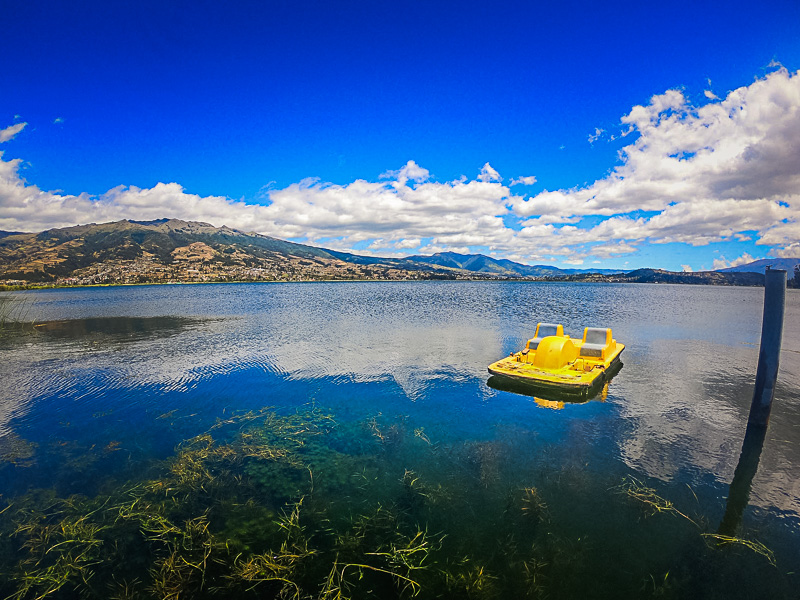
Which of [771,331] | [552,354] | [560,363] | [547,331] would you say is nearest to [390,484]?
[552,354]

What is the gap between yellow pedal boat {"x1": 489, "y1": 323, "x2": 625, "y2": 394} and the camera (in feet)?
61.8

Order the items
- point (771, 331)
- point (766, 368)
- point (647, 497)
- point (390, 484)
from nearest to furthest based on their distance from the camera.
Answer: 1. point (647, 497)
2. point (390, 484)
3. point (771, 331)
4. point (766, 368)

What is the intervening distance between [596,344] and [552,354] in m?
5.07

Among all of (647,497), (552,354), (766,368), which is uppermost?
(766,368)

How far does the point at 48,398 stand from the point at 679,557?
90.4ft

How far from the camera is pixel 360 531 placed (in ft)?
30.1

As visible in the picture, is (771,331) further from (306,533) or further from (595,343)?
(306,533)

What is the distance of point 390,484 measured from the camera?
11445 millimetres

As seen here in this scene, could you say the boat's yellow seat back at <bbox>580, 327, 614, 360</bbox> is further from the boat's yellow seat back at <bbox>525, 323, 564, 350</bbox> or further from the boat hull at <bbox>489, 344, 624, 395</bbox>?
the boat's yellow seat back at <bbox>525, 323, 564, 350</bbox>

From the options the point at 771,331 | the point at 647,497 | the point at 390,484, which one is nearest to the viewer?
the point at 647,497

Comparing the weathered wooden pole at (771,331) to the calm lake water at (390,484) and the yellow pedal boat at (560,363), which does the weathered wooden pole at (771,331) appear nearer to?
the calm lake water at (390,484)

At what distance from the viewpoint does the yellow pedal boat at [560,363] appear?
61.8ft

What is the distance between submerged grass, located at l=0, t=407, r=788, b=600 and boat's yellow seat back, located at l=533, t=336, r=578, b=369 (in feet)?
27.5

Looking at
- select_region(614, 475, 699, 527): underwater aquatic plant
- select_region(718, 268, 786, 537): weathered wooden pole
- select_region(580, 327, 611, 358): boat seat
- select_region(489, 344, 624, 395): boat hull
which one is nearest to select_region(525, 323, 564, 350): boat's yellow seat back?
select_region(580, 327, 611, 358): boat seat
